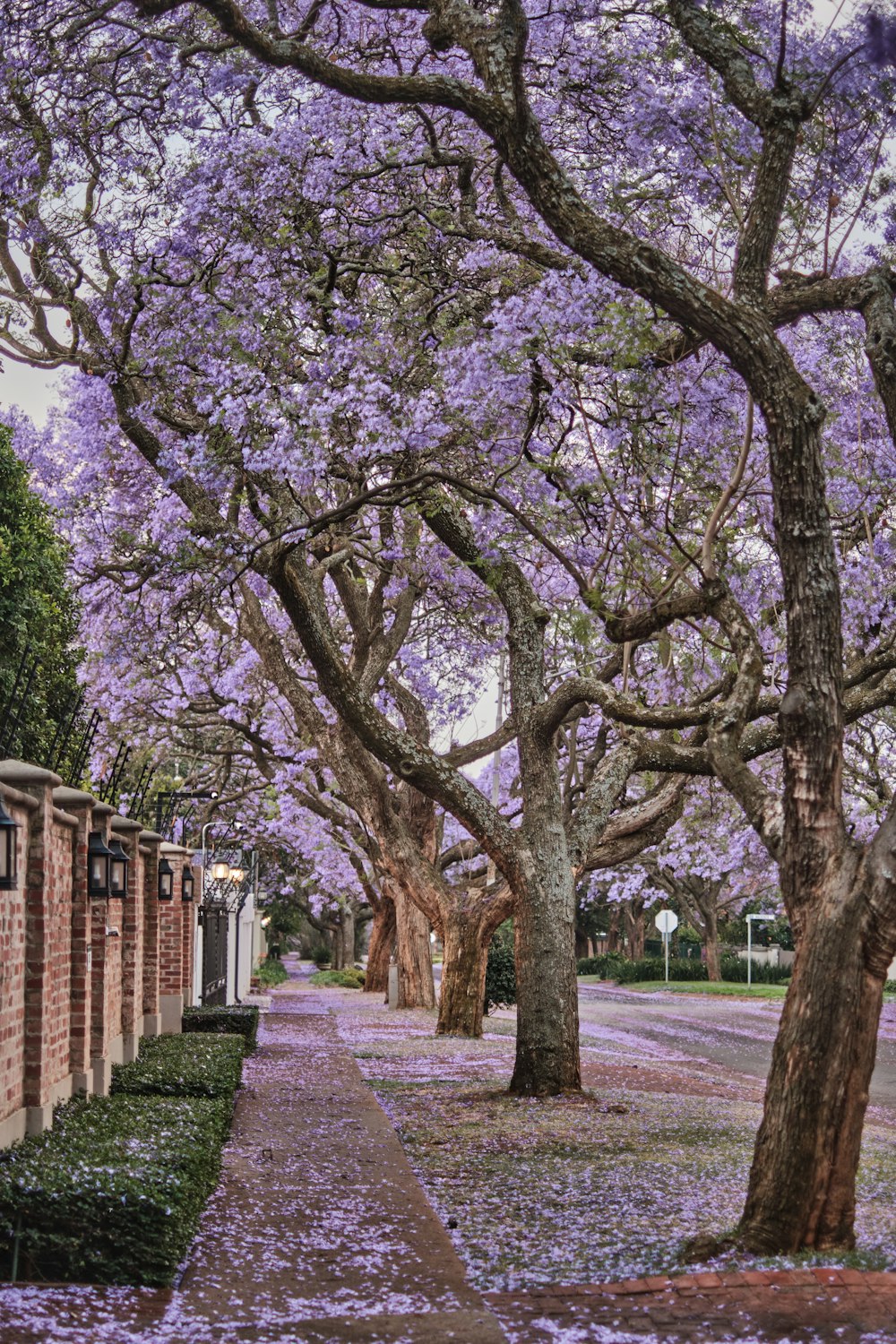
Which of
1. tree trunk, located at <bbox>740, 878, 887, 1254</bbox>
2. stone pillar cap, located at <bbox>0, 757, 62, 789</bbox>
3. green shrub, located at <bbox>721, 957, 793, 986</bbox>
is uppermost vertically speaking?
stone pillar cap, located at <bbox>0, 757, 62, 789</bbox>

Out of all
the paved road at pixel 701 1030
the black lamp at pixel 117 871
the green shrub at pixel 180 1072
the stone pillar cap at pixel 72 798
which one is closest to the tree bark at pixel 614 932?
the paved road at pixel 701 1030

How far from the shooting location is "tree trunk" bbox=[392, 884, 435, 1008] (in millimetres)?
27438

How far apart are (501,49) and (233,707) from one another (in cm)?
1675

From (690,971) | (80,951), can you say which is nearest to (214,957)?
(80,951)

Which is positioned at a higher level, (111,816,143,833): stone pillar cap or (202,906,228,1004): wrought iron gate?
(111,816,143,833): stone pillar cap

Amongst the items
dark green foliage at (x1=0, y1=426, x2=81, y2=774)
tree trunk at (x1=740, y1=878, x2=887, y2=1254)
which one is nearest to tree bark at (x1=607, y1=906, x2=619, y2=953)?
dark green foliage at (x1=0, y1=426, x2=81, y2=774)

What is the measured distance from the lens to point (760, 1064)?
21.9 m

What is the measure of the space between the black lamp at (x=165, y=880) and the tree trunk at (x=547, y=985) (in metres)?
4.32

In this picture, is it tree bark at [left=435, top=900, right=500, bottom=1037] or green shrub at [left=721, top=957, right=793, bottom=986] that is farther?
green shrub at [left=721, top=957, right=793, bottom=986]

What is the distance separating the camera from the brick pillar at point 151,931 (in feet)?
52.0

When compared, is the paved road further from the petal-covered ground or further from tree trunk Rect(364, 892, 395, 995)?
tree trunk Rect(364, 892, 395, 995)

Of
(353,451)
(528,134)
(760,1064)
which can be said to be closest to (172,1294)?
(528,134)

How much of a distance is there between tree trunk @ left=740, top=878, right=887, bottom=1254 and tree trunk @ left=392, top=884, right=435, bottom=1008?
20600 mm

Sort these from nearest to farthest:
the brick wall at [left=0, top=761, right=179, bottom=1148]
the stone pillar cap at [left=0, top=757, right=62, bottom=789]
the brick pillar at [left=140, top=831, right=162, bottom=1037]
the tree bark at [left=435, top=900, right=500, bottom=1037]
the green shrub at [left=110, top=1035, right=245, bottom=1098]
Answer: the brick wall at [left=0, top=761, right=179, bottom=1148] → the stone pillar cap at [left=0, top=757, right=62, bottom=789] → the green shrub at [left=110, top=1035, right=245, bottom=1098] → the brick pillar at [left=140, top=831, right=162, bottom=1037] → the tree bark at [left=435, top=900, right=500, bottom=1037]
